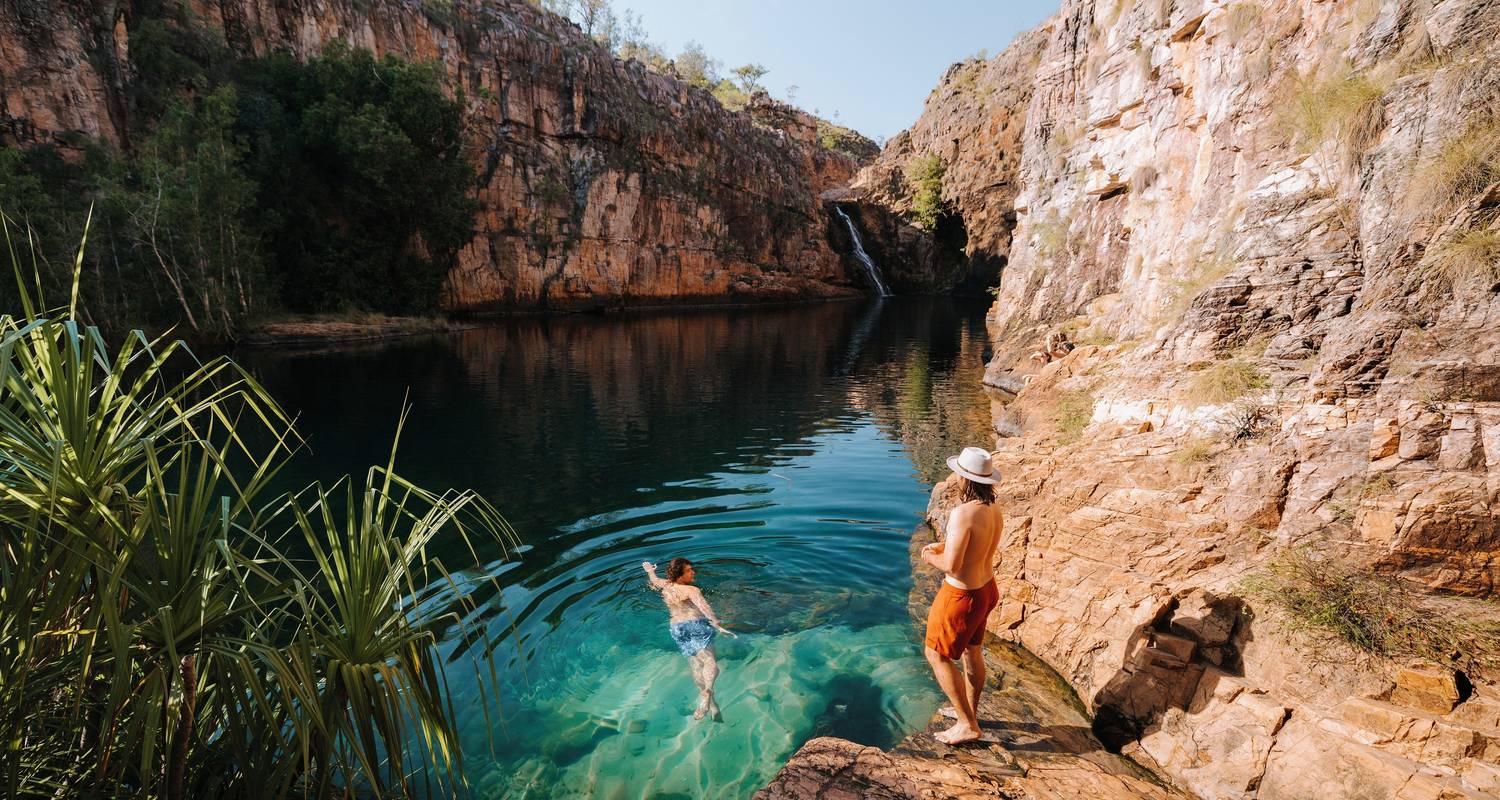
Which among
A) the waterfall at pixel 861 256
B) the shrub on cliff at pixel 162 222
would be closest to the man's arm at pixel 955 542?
the shrub on cliff at pixel 162 222

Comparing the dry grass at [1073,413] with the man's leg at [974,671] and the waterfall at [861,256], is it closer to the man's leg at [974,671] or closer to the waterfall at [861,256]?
the man's leg at [974,671]

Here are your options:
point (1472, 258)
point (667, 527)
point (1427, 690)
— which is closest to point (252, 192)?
point (667, 527)

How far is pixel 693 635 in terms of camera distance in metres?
5.70

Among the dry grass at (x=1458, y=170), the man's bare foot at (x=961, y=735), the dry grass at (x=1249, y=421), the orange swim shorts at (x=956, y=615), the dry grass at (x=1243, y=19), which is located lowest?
the man's bare foot at (x=961, y=735)

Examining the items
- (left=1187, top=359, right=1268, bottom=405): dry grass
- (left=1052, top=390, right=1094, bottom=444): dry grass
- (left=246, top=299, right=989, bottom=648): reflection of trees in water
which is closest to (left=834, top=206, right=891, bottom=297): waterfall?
(left=246, top=299, right=989, bottom=648): reflection of trees in water

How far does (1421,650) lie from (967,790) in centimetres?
263

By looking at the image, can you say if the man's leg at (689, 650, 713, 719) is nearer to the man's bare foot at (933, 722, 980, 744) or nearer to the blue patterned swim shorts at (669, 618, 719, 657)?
the blue patterned swim shorts at (669, 618, 719, 657)

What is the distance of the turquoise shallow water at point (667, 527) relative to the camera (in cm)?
475

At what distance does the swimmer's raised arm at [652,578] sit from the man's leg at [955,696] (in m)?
3.03

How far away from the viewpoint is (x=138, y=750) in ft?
8.31

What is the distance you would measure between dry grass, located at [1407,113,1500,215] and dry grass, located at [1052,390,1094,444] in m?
3.89

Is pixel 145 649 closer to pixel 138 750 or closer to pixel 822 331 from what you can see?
pixel 138 750

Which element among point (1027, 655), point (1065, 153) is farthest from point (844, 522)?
point (1065, 153)

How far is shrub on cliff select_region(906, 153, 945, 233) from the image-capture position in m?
47.6
